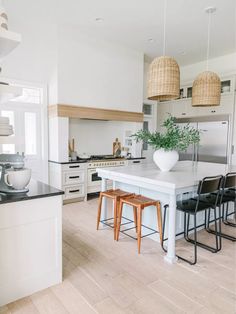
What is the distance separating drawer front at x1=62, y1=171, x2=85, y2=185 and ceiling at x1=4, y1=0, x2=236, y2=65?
2.76 m

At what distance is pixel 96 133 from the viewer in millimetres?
5602

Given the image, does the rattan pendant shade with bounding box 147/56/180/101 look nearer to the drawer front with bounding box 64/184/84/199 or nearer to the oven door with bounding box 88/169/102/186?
the oven door with bounding box 88/169/102/186

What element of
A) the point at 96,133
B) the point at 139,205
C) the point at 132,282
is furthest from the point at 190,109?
the point at 132,282

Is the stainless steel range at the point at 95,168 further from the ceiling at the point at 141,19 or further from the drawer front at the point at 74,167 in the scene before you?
the ceiling at the point at 141,19

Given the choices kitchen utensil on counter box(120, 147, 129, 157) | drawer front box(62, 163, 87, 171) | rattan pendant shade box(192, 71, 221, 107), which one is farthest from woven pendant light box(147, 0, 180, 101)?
kitchen utensil on counter box(120, 147, 129, 157)

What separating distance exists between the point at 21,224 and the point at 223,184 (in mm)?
2247

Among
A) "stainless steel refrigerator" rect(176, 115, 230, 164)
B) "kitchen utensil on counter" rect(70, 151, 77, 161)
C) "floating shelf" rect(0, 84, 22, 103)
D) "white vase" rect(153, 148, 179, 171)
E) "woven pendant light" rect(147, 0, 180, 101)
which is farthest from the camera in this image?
"stainless steel refrigerator" rect(176, 115, 230, 164)

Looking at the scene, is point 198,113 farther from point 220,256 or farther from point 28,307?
point 28,307

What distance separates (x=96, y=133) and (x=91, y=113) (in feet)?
2.80

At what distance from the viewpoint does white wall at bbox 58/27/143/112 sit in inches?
175

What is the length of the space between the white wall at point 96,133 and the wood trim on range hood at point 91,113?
0.27 meters

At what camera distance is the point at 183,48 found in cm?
526

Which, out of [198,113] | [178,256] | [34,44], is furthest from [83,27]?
[178,256]

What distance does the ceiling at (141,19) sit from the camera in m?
3.55
